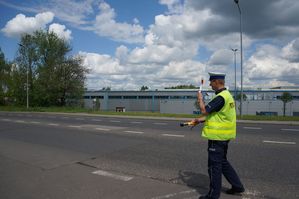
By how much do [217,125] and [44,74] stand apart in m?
47.8

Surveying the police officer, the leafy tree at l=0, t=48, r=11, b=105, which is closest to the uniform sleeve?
the police officer

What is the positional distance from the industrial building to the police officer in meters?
40.9

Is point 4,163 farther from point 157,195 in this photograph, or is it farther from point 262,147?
point 262,147

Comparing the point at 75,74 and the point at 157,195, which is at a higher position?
the point at 75,74

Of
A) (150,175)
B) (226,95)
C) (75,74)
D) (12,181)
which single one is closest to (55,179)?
(12,181)

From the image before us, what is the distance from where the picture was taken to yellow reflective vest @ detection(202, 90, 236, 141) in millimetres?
4098

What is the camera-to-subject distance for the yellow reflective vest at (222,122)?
13.4ft

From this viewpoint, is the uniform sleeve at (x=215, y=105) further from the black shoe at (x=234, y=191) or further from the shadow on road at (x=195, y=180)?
the shadow on road at (x=195, y=180)

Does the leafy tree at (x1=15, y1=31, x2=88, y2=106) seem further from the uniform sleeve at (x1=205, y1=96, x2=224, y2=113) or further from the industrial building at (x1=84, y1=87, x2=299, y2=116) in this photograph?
the uniform sleeve at (x1=205, y1=96, x2=224, y2=113)

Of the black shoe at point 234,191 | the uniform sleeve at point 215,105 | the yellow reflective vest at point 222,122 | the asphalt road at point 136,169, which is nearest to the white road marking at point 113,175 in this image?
the asphalt road at point 136,169

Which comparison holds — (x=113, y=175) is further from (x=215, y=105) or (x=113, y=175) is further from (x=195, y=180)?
(x=215, y=105)

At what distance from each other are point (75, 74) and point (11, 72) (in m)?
14.2

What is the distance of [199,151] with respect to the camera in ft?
27.1

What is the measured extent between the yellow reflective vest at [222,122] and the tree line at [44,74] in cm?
4510
